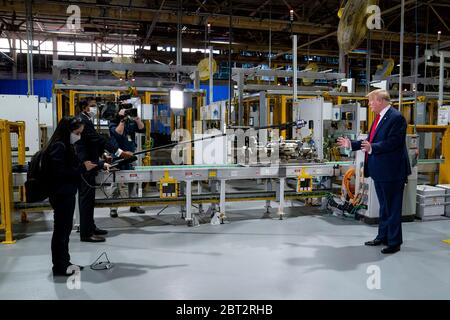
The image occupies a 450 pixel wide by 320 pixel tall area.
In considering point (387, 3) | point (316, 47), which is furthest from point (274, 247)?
point (316, 47)

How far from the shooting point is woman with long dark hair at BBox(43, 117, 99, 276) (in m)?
3.45

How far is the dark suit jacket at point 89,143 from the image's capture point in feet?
15.0

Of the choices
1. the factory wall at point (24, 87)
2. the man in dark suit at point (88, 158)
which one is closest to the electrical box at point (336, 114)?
the man in dark suit at point (88, 158)

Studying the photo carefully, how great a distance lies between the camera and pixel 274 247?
15.2ft

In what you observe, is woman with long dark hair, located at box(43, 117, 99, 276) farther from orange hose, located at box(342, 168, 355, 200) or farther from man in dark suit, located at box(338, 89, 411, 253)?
orange hose, located at box(342, 168, 355, 200)

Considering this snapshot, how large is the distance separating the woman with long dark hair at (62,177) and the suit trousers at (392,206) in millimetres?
3031

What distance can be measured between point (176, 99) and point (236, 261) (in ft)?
12.3

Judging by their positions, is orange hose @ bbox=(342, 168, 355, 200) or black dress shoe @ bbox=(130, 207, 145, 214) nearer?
orange hose @ bbox=(342, 168, 355, 200)

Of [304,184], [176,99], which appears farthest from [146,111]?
[304,184]

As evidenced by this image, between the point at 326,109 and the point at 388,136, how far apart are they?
266 centimetres

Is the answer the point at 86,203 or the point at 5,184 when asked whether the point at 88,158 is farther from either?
the point at 5,184

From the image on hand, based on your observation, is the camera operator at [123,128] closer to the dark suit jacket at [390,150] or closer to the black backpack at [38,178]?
the black backpack at [38,178]

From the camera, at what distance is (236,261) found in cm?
415

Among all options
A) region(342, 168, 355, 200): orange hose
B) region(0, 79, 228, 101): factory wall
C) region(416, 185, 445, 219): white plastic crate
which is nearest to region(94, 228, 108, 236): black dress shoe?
region(342, 168, 355, 200): orange hose
